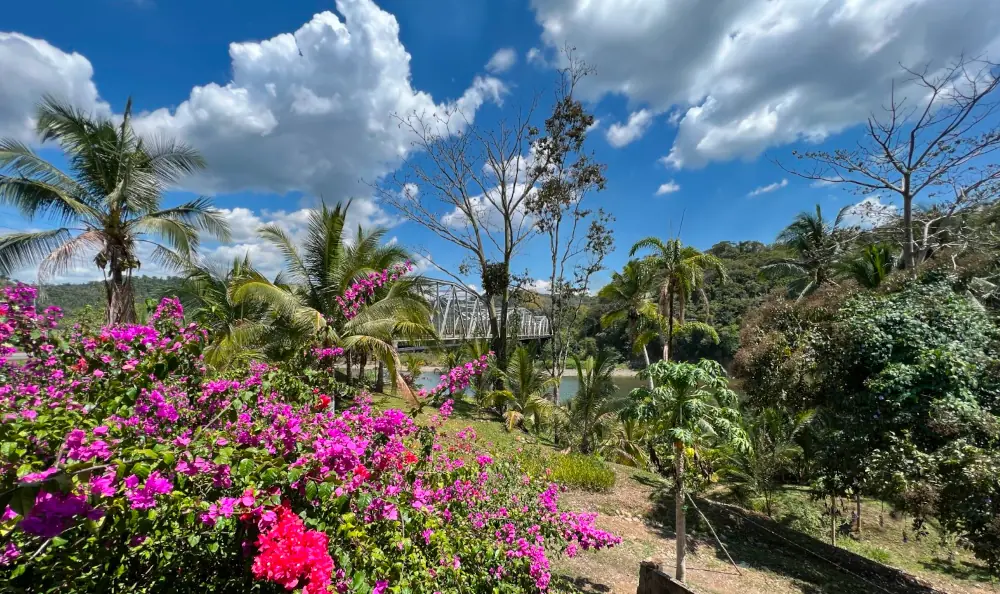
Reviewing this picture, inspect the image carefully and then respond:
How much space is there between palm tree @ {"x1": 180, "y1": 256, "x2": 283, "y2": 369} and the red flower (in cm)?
570

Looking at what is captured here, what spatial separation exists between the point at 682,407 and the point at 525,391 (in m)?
7.70

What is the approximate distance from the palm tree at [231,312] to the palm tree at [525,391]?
235 inches

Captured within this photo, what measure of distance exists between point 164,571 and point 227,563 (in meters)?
0.20

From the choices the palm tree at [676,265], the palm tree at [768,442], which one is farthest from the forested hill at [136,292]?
the palm tree at [676,265]

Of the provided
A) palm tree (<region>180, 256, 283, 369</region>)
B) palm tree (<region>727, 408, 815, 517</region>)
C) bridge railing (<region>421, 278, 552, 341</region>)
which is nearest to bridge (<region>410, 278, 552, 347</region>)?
bridge railing (<region>421, 278, 552, 341</region>)

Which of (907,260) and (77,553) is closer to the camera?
(77,553)

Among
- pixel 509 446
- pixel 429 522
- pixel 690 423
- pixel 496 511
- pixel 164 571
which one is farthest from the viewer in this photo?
pixel 509 446

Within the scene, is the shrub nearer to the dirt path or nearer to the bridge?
the dirt path

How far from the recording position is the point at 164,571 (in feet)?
5.04

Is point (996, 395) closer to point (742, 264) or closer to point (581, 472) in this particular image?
point (581, 472)

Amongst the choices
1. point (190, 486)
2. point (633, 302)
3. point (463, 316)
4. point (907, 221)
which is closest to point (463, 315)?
point (463, 316)

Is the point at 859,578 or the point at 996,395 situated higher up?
the point at 996,395

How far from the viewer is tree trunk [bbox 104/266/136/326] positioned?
7.35 m

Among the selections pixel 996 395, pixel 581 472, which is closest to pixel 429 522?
pixel 581 472
